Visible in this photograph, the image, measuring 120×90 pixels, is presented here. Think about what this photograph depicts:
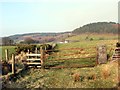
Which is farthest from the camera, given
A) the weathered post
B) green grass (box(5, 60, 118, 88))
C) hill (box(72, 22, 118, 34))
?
hill (box(72, 22, 118, 34))

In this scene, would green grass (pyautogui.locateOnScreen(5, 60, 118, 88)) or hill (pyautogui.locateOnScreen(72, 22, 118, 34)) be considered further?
hill (pyautogui.locateOnScreen(72, 22, 118, 34))

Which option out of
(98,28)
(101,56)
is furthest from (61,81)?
(98,28)

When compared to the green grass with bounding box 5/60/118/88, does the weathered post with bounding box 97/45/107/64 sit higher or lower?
higher

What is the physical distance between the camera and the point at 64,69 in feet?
54.1

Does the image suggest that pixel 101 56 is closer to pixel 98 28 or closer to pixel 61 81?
pixel 61 81

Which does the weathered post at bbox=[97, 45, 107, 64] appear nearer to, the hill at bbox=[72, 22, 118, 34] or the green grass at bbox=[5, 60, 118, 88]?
the green grass at bbox=[5, 60, 118, 88]

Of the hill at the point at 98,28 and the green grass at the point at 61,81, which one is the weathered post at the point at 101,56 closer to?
the green grass at the point at 61,81

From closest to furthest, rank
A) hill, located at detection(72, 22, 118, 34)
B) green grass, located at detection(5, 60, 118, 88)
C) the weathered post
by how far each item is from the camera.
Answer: green grass, located at detection(5, 60, 118, 88), the weathered post, hill, located at detection(72, 22, 118, 34)

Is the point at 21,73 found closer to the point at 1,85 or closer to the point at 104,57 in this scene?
the point at 1,85

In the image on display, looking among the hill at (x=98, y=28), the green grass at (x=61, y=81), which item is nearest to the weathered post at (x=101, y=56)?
the green grass at (x=61, y=81)

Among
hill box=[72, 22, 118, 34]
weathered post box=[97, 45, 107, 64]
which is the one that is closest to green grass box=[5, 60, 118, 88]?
weathered post box=[97, 45, 107, 64]

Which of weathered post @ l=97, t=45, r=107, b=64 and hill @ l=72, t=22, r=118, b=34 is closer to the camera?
weathered post @ l=97, t=45, r=107, b=64

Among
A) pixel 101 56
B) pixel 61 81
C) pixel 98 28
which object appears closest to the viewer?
pixel 61 81

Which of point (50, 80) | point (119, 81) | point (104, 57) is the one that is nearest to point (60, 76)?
point (50, 80)
